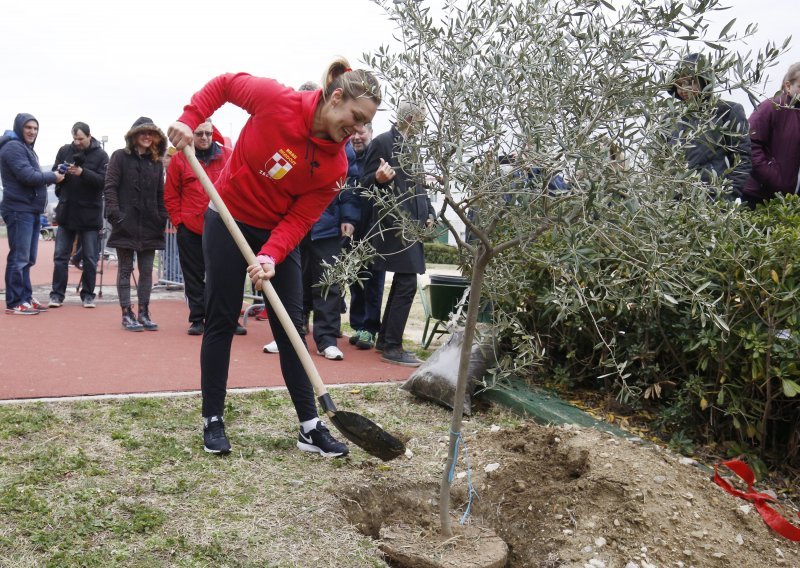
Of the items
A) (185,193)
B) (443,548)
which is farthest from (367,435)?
(185,193)

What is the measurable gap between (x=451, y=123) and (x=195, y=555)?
1.89 metres

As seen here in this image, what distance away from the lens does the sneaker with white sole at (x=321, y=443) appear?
13.7ft

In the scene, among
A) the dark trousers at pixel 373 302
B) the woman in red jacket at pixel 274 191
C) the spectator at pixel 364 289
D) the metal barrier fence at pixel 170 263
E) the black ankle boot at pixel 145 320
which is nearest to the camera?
the woman in red jacket at pixel 274 191

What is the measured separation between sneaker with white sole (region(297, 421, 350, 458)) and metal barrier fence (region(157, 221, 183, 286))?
8219 millimetres

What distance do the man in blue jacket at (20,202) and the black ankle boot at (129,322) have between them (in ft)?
4.60

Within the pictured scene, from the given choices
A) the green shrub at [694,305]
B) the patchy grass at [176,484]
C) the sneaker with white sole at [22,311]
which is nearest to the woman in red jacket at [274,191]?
→ the patchy grass at [176,484]

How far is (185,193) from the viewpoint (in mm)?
7754

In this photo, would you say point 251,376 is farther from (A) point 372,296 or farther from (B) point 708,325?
(B) point 708,325

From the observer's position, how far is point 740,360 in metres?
4.10

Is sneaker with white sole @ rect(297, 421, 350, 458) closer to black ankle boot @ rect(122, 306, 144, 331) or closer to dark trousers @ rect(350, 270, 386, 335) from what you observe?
dark trousers @ rect(350, 270, 386, 335)

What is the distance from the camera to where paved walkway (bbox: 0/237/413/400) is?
17.8ft

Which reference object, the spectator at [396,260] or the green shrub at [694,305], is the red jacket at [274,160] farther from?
the spectator at [396,260]

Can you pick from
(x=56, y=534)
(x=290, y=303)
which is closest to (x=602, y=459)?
(x=290, y=303)

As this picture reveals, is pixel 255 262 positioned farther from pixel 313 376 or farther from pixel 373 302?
pixel 373 302
